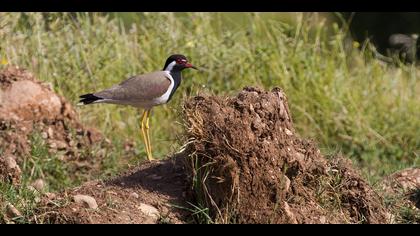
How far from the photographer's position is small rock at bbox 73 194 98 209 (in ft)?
16.9

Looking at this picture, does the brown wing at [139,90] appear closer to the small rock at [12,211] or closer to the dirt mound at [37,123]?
the dirt mound at [37,123]

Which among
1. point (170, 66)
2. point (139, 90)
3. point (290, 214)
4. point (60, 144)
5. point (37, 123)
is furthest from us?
point (60, 144)

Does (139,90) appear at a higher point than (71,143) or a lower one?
higher

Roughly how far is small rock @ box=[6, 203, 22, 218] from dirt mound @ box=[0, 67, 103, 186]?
7.18 ft

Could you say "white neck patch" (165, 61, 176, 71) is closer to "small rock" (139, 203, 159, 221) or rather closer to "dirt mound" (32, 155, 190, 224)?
"dirt mound" (32, 155, 190, 224)

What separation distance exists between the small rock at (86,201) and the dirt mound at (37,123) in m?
2.41

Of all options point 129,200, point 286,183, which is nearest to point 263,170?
point 286,183

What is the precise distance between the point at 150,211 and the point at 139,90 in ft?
7.25

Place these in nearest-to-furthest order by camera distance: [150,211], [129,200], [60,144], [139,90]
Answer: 1. [150,211]
2. [129,200]
3. [139,90]
4. [60,144]

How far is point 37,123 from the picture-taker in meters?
7.78

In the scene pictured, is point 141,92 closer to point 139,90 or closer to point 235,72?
point 139,90

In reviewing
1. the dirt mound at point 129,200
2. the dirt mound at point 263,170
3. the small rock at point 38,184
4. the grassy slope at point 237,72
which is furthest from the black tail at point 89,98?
the dirt mound at point 263,170

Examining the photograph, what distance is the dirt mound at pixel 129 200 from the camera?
505 cm

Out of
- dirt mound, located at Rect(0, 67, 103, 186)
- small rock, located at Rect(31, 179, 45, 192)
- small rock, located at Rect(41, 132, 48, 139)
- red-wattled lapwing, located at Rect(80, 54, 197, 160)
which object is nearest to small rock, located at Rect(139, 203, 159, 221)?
red-wattled lapwing, located at Rect(80, 54, 197, 160)
